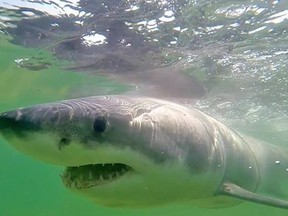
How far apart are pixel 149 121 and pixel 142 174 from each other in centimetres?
83

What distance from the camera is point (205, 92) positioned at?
14344mm

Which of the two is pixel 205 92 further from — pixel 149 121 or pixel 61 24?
pixel 149 121

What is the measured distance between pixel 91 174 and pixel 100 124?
0.49m

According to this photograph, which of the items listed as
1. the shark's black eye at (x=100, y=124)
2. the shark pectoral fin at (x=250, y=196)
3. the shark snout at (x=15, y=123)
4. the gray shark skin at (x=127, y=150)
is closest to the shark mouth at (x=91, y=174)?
the gray shark skin at (x=127, y=150)

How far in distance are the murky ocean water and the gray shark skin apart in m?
1.16

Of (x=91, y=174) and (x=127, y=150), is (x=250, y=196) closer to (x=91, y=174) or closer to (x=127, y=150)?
(x=127, y=150)

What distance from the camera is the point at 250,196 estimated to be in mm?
4582

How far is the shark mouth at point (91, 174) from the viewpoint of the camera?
3.79 metres

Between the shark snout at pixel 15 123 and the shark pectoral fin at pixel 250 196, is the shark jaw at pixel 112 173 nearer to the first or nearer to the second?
the shark snout at pixel 15 123

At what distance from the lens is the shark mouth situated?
379 cm

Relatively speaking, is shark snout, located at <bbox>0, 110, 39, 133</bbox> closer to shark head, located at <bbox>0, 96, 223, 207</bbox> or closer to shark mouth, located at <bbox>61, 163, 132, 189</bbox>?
shark head, located at <bbox>0, 96, 223, 207</bbox>

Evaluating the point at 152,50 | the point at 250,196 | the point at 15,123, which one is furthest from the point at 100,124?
the point at 152,50

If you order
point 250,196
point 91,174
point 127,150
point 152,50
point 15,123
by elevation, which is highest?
point 152,50

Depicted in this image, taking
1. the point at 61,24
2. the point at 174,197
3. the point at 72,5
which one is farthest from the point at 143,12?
the point at 174,197
